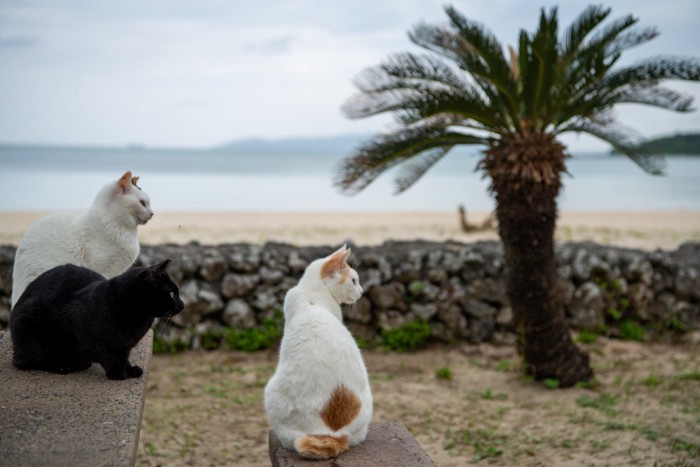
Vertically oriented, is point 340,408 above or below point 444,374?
above

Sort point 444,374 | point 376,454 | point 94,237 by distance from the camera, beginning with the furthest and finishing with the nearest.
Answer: point 444,374, point 94,237, point 376,454

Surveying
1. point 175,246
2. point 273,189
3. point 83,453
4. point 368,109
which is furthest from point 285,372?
point 273,189

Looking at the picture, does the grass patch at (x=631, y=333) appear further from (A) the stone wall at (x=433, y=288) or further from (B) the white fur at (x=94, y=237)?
(B) the white fur at (x=94, y=237)

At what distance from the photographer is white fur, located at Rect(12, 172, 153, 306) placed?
12.4 feet

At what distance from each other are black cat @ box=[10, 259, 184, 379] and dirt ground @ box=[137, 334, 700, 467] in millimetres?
2381

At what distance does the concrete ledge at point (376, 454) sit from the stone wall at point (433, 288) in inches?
179

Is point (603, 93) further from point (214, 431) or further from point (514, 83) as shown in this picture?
Answer: point (214, 431)

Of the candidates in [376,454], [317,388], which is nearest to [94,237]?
[317,388]

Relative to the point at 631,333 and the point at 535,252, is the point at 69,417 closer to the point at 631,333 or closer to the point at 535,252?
the point at 535,252

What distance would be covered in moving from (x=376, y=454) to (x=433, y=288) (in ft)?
17.7

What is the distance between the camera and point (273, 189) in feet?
151

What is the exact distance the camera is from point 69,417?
313cm

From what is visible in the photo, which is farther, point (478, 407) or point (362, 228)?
point (362, 228)

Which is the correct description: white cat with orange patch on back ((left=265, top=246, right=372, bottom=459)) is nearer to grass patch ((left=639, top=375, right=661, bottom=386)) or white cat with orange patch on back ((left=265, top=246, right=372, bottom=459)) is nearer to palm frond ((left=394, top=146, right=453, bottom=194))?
palm frond ((left=394, top=146, right=453, bottom=194))
